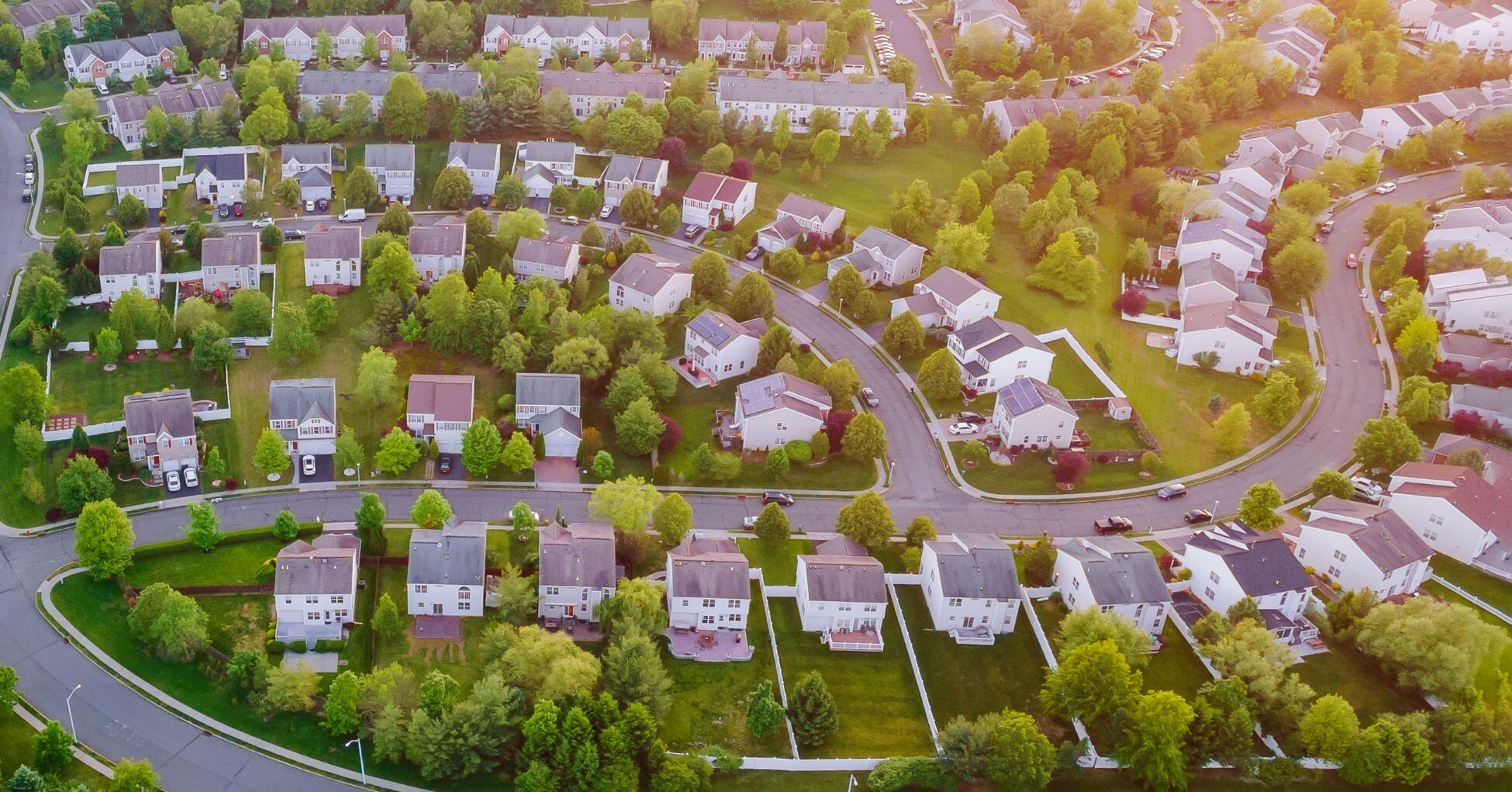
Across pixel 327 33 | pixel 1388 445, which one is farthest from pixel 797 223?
pixel 327 33

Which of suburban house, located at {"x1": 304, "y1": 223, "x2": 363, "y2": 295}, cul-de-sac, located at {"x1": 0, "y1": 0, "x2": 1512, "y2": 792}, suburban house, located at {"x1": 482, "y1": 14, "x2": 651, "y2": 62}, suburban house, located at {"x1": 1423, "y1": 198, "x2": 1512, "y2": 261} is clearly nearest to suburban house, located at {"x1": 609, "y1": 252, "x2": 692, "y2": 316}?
cul-de-sac, located at {"x1": 0, "y1": 0, "x2": 1512, "y2": 792}

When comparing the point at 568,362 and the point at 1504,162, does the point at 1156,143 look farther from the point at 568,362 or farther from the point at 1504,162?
the point at 568,362

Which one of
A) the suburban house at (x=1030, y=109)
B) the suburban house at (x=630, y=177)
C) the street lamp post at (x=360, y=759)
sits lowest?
the street lamp post at (x=360, y=759)

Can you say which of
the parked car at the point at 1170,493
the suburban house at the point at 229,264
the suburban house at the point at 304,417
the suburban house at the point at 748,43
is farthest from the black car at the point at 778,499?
the suburban house at the point at 748,43

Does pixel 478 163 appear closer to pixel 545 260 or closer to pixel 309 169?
pixel 309 169

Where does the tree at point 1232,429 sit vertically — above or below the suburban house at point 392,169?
above

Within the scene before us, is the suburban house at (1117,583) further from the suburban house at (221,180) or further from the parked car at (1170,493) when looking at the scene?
the suburban house at (221,180)

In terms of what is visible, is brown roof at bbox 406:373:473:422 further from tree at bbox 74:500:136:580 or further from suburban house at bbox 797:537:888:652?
suburban house at bbox 797:537:888:652

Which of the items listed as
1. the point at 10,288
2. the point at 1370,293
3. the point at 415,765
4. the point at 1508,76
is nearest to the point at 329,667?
the point at 415,765
